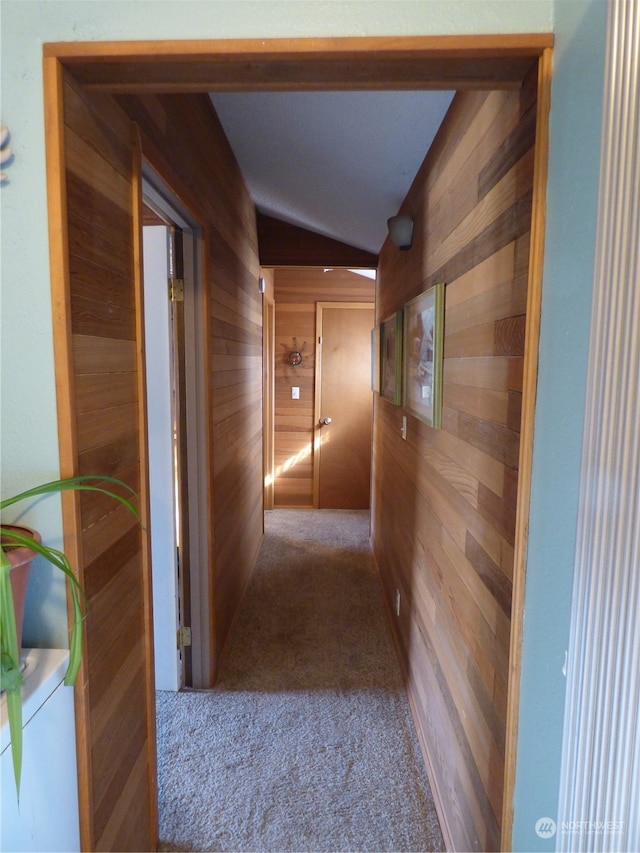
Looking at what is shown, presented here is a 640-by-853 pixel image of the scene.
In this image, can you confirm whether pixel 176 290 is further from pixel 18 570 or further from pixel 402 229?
pixel 18 570

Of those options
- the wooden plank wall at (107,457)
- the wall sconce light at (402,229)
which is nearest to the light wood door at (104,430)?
the wooden plank wall at (107,457)

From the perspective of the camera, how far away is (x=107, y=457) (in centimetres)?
106

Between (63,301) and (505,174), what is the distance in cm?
98

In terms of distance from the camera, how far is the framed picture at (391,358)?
231 centimetres

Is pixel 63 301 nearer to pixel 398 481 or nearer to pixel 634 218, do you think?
pixel 634 218

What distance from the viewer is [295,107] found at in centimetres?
182

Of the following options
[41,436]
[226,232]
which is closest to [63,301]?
[41,436]

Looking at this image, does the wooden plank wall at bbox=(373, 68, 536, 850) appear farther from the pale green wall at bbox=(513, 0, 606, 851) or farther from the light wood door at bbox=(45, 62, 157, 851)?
the light wood door at bbox=(45, 62, 157, 851)

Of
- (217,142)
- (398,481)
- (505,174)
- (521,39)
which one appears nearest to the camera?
(521,39)

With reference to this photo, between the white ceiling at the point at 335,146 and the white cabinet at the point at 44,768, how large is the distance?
1.87m

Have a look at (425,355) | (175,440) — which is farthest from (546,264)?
(175,440)

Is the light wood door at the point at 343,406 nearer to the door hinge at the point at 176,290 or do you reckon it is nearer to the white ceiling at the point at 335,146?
the white ceiling at the point at 335,146

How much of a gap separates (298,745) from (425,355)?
1.58 m
